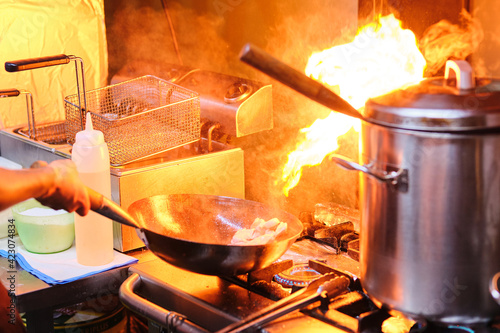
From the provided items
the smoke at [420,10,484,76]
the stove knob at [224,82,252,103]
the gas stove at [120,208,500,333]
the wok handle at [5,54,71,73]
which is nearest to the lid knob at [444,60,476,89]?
the gas stove at [120,208,500,333]

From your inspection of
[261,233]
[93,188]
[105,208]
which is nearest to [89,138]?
[93,188]

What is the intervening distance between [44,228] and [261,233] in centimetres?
73

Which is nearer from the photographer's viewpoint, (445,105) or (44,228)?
(445,105)

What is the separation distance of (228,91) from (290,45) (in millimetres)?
459

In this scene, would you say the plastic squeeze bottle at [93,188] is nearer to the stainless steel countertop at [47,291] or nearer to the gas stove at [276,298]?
the stainless steel countertop at [47,291]

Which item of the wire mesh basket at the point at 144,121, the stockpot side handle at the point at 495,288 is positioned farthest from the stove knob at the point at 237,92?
the stockpot side handle at the point at 495,288

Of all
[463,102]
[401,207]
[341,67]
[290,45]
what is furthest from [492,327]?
[290,45]

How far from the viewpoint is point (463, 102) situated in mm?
995

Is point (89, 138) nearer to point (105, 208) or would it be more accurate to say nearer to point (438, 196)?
point (105, 208)

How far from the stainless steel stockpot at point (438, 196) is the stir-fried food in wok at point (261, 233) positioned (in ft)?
1.13

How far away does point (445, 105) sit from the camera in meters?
0.99

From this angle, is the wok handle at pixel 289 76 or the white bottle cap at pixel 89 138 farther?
the white bottle cap at pixel 89 138

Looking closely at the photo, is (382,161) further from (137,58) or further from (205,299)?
(137,58)

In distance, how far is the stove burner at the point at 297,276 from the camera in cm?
139
